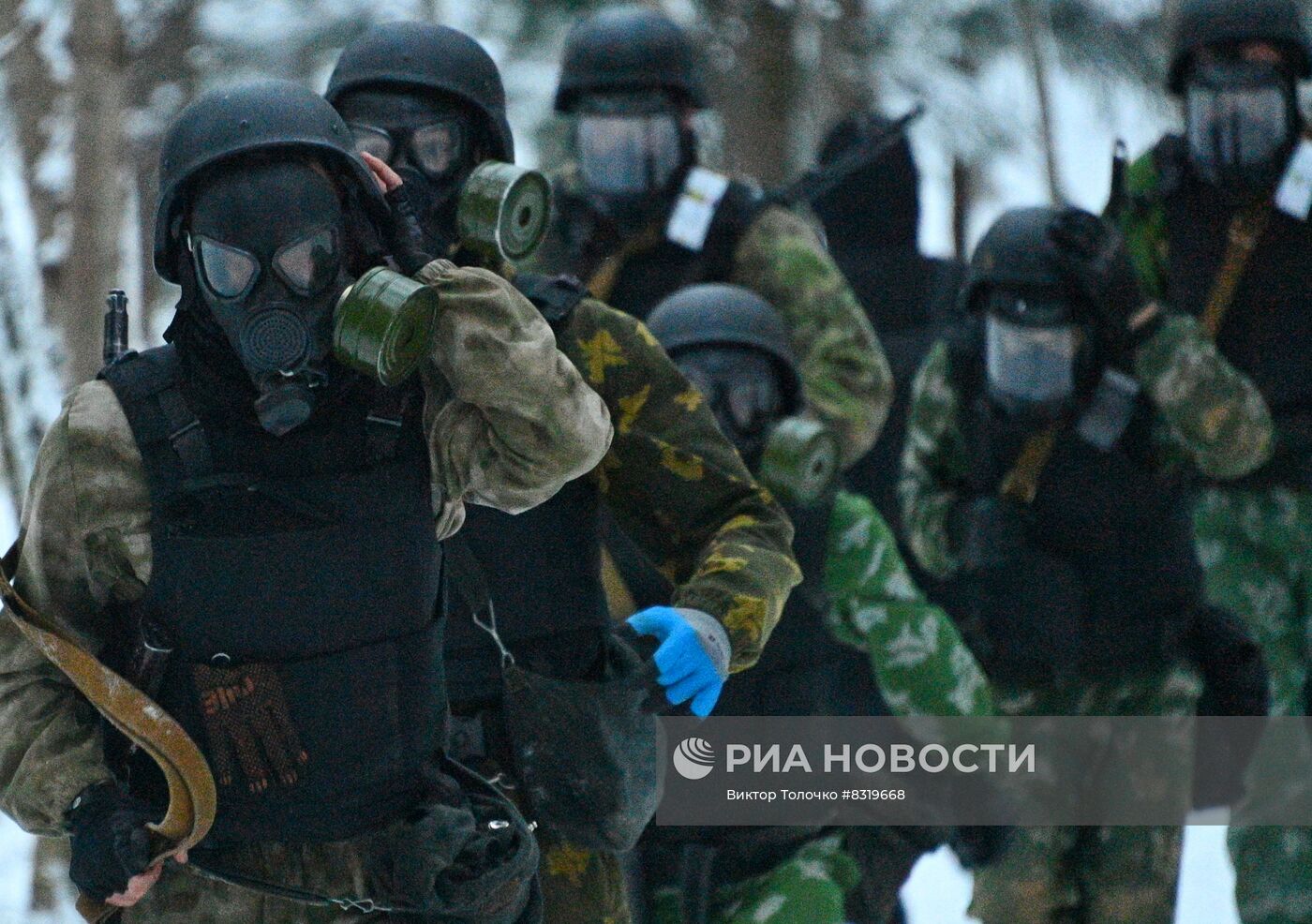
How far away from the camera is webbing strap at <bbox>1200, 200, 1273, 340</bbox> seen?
19.4 ft

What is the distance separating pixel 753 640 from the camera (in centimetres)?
343

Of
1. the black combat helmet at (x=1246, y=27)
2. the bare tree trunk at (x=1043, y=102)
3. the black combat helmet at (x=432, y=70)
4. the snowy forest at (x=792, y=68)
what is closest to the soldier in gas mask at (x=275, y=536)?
the black combat helmet at (x=432, y=70)

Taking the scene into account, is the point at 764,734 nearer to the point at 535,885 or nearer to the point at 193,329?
the point at 535,885

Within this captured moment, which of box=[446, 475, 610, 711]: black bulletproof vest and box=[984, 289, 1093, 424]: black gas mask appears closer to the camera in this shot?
box=[446, 475, 610, 711]: black bulletproof vest

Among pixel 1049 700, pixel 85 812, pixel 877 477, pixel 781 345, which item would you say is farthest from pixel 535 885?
pixel 877 477

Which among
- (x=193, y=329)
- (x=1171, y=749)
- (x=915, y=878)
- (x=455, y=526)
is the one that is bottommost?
(x=915, y=878)

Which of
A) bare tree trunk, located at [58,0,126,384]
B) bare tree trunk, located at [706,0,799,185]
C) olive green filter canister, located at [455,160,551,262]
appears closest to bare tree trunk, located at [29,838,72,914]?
bare tree trunk, located at [58,0,126,384]

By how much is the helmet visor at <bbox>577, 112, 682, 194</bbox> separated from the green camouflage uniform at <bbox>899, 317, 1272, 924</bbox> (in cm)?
79

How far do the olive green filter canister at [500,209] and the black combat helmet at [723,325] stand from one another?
57.1 inches

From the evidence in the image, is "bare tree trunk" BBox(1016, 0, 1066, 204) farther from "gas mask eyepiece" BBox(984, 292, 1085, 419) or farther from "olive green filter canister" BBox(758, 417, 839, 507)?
"olive green filter canister" BBox(758, 417, 839, 507)

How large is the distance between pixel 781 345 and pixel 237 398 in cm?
229

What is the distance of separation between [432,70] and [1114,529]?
225cm

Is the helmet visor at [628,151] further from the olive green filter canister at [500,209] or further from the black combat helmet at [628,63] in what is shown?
the olive green filter canister at [500,209]

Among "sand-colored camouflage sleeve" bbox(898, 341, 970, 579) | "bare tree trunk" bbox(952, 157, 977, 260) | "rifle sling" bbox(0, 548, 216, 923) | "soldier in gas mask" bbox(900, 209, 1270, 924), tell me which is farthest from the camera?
"bare tree trunk" bbox(952, 157, 977, 260)
